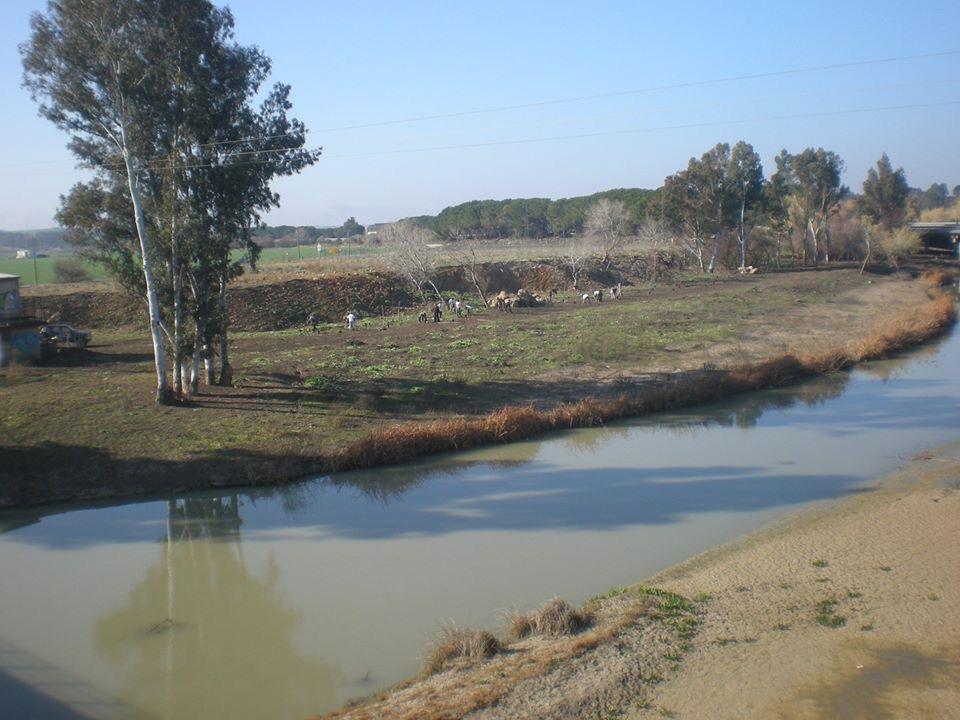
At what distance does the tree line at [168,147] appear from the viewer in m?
19.4

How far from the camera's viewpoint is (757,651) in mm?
9445

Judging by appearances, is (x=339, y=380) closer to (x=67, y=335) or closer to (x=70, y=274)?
(x=67, y=335)

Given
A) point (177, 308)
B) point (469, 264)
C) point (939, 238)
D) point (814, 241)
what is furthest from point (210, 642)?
point (939, 238)

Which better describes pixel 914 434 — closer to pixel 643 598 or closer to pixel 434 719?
pixel 643 598

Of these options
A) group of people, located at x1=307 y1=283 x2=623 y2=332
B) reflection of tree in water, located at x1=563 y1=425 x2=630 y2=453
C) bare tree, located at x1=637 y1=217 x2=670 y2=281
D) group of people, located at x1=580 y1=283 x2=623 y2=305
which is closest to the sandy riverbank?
reflection of tree in water, located at x1=563 y1=425 x2=630 y2=453

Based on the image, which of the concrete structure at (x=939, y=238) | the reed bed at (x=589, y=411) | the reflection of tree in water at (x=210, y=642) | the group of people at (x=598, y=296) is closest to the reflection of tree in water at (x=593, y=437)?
the reed bed at (x=589, y=411)

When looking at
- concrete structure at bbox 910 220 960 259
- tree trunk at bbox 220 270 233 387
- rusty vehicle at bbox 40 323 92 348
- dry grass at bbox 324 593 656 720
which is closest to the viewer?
dry grass at bbox 324 593 656 720

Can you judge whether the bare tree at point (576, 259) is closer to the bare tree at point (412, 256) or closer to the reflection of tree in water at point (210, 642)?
the bare tree at point (412, 256)

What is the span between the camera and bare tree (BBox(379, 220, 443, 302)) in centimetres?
4381

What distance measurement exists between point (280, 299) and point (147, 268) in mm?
20485

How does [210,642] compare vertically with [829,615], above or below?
below

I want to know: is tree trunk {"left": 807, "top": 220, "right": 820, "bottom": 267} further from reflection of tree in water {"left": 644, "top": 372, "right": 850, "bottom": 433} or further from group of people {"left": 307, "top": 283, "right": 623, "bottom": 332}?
reflection of tree in water {"left": 644, "top": 372, "right": 850, "bottom": 433}

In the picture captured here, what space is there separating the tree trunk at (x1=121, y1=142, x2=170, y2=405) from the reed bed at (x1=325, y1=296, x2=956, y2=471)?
19.4 ft

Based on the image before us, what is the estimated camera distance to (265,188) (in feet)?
74.6
